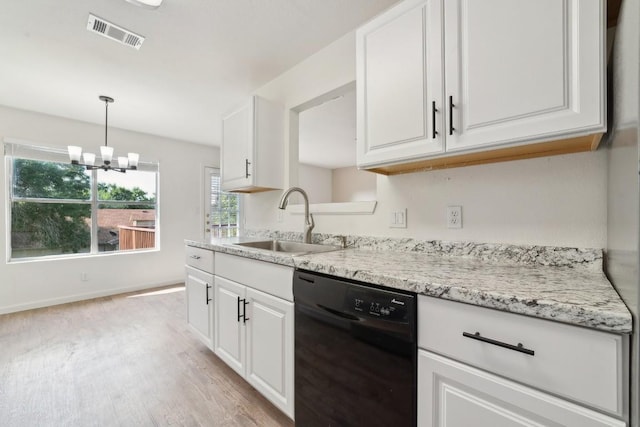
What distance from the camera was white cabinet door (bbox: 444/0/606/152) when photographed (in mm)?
821

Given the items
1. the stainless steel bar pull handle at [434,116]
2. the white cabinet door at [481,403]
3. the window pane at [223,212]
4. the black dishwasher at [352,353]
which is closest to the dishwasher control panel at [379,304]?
the black dishwasher at [352,353]

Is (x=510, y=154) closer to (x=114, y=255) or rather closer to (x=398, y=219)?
(x=398, y=219)

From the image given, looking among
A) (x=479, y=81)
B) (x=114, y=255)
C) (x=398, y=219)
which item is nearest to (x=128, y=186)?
(x=114, y=255)

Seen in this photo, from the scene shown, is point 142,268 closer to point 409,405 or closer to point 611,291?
point 409,405

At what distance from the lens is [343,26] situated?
1.82 m

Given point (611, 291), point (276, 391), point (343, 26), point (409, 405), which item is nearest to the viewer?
point (611, 291)

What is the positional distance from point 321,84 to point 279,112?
0.48m

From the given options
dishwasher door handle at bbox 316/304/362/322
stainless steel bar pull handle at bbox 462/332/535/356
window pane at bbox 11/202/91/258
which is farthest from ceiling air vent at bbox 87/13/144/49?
window pane at bbox 11/202/91/258

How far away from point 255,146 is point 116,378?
192cm

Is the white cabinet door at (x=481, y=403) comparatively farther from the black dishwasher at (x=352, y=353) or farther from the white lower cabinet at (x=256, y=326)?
the white lower cabinet at (x=256, y=326)

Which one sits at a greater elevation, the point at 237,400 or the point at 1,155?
the point at 1,155

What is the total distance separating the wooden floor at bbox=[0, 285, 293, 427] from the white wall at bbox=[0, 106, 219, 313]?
0.48 meters

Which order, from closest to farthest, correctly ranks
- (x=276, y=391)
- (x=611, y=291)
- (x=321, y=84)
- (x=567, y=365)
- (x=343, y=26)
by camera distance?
(x=567, y=365) → (x=611, y=291) → (x=276, y=391) → (x=343, y=26) → (x=321, y=84)

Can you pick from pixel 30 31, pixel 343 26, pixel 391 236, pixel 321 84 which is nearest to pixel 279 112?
pixel 321 84
